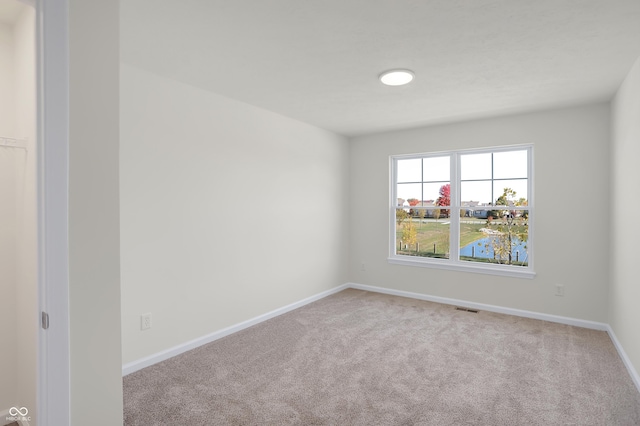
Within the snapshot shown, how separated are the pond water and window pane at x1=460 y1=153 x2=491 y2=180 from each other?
87 cm

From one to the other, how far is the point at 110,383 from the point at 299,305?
10.7 feet

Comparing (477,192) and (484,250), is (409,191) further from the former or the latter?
(484,250)

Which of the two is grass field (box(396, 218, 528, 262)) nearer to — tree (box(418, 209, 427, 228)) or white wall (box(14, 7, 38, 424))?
tree (box(418, 209, 427, 228))

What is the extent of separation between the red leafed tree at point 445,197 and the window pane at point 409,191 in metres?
0.31

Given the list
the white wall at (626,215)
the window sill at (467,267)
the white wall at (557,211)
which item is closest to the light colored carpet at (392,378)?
the white wall at (626,215)

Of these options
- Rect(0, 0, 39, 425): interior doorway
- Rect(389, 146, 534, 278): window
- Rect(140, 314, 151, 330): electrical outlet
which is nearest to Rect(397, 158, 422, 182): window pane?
Rect(389, 146, 534, 278): window

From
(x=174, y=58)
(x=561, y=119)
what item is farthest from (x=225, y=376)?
(x=561, y=119)

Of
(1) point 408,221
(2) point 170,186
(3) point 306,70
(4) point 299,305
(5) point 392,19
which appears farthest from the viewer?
(1) point 408,221

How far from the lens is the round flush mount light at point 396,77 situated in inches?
116

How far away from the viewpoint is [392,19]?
7.06 ft

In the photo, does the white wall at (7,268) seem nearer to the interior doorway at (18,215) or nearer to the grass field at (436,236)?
the interior doorway at (18,215)

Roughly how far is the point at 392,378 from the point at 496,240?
2.75 meters

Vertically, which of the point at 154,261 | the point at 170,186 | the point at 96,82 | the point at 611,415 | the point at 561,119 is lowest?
the point at 611,415

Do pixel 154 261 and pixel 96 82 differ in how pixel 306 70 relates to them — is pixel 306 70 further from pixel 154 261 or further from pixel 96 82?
pixel 154 261
